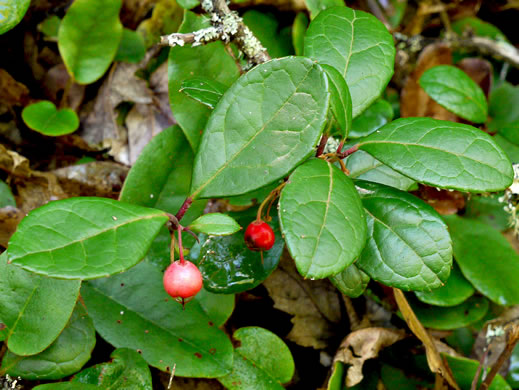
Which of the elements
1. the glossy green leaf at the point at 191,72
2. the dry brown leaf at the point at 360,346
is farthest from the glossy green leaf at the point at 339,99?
the dry brown leaf at the point at 360,346

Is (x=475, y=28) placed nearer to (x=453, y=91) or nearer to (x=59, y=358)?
(x=453, y=91)

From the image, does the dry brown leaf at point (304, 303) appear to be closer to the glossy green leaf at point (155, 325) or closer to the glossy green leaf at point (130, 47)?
the glossy green leaf at point (155, 325)

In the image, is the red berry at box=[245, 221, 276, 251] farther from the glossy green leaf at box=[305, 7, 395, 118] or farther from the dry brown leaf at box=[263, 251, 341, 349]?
the dry brown leaf at box=[263, 251, 341, 349]

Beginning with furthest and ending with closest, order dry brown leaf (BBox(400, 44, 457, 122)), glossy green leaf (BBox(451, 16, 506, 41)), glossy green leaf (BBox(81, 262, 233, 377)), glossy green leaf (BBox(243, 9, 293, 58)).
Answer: glossy green leaf (BBox(451, 16, 506, 41)), dry brown leaf (BBox(400, 44, 457, 122)), glossy green leaf (BBox(243, 9, 293, 58)), glossy green leaf (BBox(81, 262, 233, 377))

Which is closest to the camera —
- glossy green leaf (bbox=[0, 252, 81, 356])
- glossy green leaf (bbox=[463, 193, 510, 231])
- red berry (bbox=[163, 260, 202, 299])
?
red berry (bbox=[163, 260, 202, 299])

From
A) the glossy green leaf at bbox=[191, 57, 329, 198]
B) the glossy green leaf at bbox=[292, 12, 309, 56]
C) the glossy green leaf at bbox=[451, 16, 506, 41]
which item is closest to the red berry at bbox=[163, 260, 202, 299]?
the glossy green leaf at bbox=[191, 57, 329, 198]

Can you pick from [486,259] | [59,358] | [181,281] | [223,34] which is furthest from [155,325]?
[486,259]
